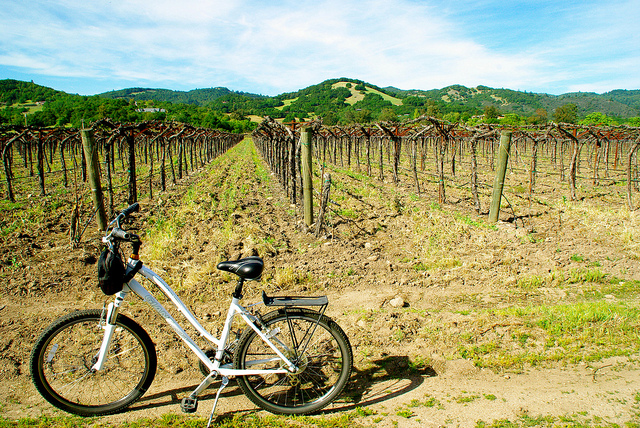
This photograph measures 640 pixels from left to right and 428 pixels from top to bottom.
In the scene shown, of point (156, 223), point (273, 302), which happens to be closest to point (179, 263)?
point (156, 223)

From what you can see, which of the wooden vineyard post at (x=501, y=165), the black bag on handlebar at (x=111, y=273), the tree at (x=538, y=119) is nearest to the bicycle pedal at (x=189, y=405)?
the black bag on handlebar at (x=111, y=273)

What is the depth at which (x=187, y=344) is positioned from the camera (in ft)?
7.98

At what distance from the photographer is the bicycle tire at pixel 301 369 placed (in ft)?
7.86

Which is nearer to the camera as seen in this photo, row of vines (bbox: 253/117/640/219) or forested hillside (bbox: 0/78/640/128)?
row of vines (bbox: 253/117/640/219)

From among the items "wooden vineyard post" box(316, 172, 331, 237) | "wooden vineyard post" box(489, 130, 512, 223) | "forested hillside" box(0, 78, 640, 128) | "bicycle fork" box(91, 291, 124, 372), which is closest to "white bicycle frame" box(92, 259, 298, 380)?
"bicycle fork" box(91, 291, 124, 372)

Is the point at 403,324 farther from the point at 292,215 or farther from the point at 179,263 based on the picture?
the point at 292,215

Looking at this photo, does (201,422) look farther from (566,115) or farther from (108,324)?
(566,115)

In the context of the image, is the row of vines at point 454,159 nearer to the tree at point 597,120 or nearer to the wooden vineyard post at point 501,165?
the wooden vineyard post at point 501,165

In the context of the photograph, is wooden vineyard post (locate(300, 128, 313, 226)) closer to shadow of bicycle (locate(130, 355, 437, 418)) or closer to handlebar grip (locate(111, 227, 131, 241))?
shadow of bicycle (locate(130, 355, 437, 418))

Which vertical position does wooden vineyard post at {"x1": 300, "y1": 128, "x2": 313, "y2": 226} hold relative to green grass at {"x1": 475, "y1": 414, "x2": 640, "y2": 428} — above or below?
above

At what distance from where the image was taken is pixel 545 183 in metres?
14.9

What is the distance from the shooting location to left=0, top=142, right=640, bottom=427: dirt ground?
8.34 ft

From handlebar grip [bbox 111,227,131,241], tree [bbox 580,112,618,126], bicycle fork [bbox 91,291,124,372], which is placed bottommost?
bicycle fork [bbox 91,291,124,372]

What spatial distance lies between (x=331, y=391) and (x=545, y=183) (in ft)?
52.6
